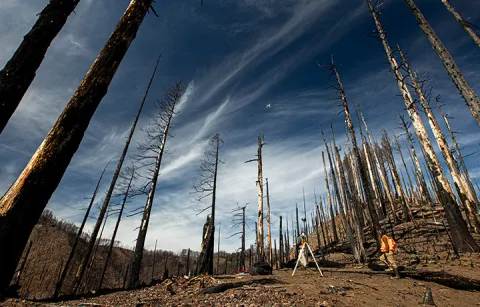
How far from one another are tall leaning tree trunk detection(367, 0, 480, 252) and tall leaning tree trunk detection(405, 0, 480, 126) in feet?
6.81

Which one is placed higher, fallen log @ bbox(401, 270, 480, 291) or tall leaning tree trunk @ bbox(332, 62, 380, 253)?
tall leaning tree trunk @ bbox(332, 62, 380, 253)

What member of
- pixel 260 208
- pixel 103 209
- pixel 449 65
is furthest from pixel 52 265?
pixel 449 65

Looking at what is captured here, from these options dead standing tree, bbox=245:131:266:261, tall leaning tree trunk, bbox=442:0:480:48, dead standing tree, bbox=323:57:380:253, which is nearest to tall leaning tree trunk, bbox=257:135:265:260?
dead standing tree, bbox=245:131:266:261

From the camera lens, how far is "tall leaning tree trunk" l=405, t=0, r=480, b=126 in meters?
6.52

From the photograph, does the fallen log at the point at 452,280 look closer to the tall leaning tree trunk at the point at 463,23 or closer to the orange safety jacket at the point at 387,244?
the orange safety jacket at the point at 387,244

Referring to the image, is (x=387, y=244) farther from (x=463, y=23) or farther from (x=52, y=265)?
(x=52, y=265)

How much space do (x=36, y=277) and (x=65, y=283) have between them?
13.6 feet

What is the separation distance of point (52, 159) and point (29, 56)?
2095mm

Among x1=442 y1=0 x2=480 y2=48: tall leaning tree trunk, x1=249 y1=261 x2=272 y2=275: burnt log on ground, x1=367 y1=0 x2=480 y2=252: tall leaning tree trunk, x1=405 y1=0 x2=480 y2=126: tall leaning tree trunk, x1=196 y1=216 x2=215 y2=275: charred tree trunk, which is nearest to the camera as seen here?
x1=405 y1=0 x2=480 y2=126: tall leaning tree trunk

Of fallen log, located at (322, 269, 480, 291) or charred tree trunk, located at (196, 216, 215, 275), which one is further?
charred tree trunk, located at (196, 216, 215, 275)

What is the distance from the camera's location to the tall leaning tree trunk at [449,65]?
6.52m

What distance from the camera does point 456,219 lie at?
26.9 feet

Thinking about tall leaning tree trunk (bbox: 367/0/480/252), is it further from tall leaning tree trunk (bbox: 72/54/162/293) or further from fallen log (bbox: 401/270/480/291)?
tall leaning tree trunk (bbox: 72/54/162/293)

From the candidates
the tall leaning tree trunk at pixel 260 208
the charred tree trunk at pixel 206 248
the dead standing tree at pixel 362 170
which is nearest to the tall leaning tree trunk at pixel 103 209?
the charred tree trunk at pixel 206 248
